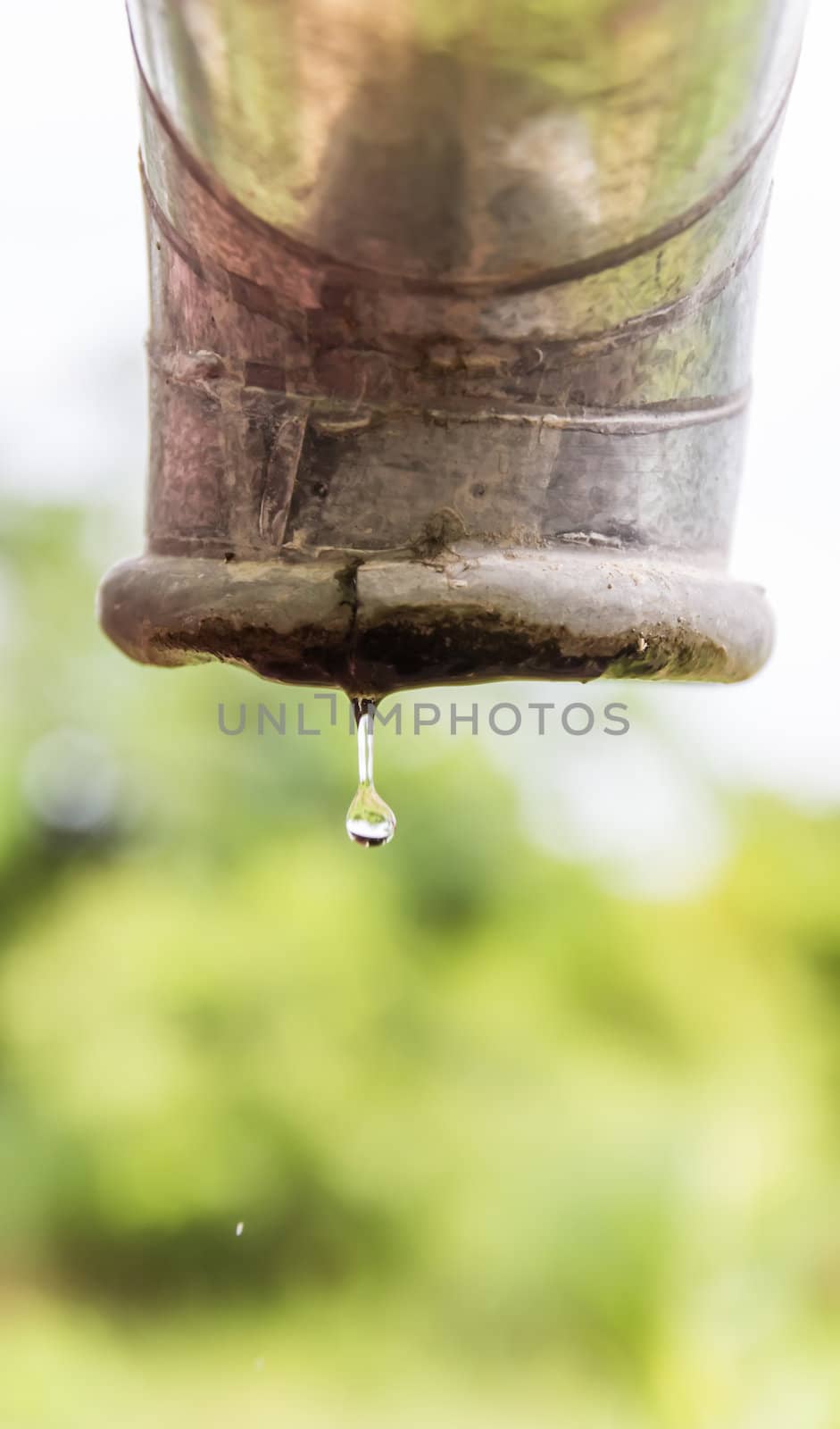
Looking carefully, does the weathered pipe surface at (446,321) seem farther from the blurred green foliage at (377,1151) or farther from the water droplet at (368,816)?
the blurred green foliage at (377,1151)

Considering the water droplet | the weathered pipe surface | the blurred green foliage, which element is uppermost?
the weathered pipe surface

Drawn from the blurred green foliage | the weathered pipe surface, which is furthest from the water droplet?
the blurred green foliage

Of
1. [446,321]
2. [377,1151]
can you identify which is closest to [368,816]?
[446,321]

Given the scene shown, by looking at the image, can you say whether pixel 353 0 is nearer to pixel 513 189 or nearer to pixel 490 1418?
pixel 513 189

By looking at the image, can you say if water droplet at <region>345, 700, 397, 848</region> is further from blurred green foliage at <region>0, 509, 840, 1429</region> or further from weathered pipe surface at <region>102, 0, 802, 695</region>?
blurred green foliage at <region>0, 509, 840, 1429</region>

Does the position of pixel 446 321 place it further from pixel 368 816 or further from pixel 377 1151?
pixel 377 1151

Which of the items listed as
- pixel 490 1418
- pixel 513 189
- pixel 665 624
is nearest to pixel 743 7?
pixel 513 189

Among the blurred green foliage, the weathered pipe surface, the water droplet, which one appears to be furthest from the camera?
the blurred green foliage
